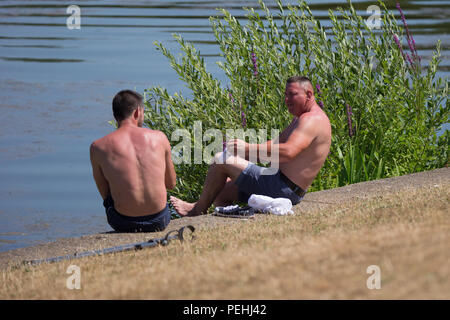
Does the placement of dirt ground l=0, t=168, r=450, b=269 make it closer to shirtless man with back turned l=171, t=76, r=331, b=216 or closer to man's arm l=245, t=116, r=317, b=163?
shirtless man with back turned l=171, t=76, r=331, b=216

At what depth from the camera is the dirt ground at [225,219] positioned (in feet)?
20.8

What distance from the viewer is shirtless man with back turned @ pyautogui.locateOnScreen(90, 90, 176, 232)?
6.61 metres

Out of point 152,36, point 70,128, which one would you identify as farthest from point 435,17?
point 70,128

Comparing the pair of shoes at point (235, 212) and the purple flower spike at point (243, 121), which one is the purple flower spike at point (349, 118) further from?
the pair of shoes at point (235, 212)

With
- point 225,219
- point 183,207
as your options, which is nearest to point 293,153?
point 225,219

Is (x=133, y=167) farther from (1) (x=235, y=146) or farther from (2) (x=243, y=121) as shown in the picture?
(2) (x=243, y=121)

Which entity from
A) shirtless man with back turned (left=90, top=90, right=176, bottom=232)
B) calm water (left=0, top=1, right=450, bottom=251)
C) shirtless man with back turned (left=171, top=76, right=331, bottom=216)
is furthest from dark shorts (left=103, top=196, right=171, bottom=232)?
calm water (left=0, top=1, right=450, bottom=251)

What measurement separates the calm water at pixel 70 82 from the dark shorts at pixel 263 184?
3.01 meters

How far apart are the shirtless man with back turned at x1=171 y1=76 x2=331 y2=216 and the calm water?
3017mm

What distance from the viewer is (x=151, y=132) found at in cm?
667

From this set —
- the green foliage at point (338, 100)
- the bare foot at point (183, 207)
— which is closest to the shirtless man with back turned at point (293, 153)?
the bare foot at point (183, 207)

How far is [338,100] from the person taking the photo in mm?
9406

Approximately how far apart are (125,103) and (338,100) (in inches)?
137

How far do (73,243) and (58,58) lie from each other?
14637mm
